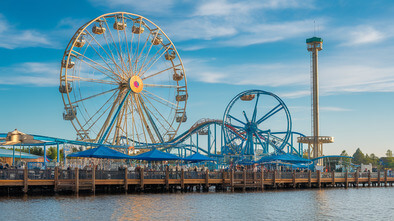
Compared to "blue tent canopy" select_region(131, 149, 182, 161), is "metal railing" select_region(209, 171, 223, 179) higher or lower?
lower

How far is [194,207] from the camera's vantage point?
29.3 m

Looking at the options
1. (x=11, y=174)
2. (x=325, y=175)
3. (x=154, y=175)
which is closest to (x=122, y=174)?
(x=154, y=175)

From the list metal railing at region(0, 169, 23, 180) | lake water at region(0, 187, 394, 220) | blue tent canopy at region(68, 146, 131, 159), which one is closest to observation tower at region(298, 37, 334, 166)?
lake water at region(0, 187, 394, 220)

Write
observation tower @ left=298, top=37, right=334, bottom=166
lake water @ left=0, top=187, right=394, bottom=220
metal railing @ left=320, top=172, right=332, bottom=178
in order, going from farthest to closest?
1. observation tower @ left=298, top=37, right=334, bottom=166
2. metal railing @ left=320, top=172, right=332, bottom=178
3. lake water @ left=0, top=187, right=394, bottom=220

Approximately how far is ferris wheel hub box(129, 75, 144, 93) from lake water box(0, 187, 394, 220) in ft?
54.3

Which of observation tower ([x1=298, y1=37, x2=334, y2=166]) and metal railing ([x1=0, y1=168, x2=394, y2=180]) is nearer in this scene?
metal railing ([x1=0, y1=168, x2=394, y2=180])

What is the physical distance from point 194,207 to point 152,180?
7311mm

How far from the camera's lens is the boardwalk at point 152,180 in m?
31.8

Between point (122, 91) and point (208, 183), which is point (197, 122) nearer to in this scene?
point (122, 91)

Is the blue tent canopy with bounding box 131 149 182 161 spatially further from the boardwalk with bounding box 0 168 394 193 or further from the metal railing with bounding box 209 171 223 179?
the metal railing with bounding box 209 171 223 179

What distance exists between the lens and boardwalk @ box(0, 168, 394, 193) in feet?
104

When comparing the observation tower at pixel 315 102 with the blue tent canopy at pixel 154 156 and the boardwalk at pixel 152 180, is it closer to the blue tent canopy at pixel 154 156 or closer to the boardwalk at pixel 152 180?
the boardwalk at pixel 152 180

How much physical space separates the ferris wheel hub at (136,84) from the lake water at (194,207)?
16565 mm

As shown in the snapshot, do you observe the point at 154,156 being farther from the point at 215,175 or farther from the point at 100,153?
the point at 215,175
